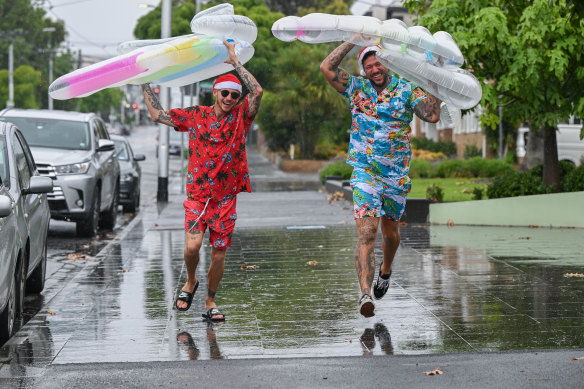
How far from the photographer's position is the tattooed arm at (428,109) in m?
8.05

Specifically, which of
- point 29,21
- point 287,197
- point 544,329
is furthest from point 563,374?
point 29,21

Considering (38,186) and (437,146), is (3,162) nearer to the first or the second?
(38,186)

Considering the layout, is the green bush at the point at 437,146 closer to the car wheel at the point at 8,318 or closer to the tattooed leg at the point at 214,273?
the tattooed leg at the point at 214,273

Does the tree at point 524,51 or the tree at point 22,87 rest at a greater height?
the tree at point 22,87

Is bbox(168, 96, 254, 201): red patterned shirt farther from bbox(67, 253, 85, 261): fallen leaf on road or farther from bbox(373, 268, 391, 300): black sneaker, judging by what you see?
bbox(67, 253, 85, 261): fallen leaf on road

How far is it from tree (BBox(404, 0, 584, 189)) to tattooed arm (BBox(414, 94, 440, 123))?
6800mm

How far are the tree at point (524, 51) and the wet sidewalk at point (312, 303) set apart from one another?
2032mm

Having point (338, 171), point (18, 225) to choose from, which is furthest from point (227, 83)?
point (338, 171)

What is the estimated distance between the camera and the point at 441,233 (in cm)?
1509

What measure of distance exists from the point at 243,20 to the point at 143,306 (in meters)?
2.50

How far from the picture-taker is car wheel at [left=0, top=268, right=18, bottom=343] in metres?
7.47

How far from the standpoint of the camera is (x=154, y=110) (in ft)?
26.7

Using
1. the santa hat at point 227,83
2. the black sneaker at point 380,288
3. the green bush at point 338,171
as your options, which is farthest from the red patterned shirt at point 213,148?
the green bush at point 338,171

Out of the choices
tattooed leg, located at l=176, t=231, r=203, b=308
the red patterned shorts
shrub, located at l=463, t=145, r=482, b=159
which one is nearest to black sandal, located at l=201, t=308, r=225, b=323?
tattooed leg, located at l=176, t=231, r=203, b=308
